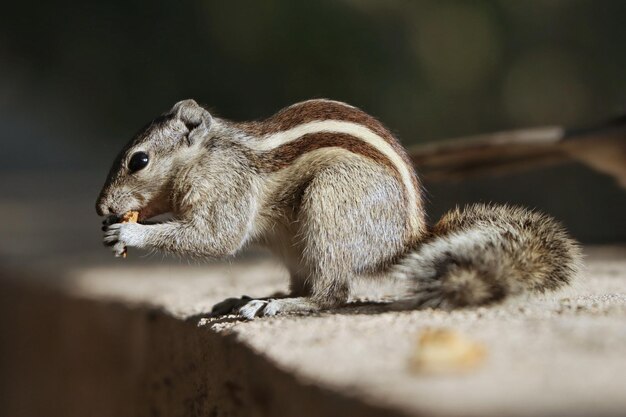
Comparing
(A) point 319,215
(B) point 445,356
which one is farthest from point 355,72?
(B) point 445,356

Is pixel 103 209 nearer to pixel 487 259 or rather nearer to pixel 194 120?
pixel 194 120

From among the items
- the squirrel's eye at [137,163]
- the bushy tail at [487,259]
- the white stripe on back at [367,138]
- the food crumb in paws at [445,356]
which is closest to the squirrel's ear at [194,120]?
the squirrel's eye at [137,163]

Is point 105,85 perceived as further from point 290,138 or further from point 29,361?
point 290,138

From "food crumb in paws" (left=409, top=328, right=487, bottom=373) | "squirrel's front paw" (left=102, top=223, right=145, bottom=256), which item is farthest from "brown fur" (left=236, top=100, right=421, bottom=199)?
"food crumb in paws" (left=409, top=328, right=487, bottom=373)

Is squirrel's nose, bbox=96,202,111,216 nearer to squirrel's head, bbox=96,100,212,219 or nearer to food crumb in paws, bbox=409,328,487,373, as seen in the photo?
squirrel's head, bbox=96,100,212,219

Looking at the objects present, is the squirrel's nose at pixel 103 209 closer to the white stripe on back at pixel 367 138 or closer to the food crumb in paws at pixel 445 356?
the white stripe on back at pixel 367 138

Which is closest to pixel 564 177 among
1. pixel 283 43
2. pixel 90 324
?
pixel 283 43

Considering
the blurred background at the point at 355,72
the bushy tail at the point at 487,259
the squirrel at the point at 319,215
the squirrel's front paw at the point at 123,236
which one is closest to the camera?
the bushy tail at the point at 487,259
